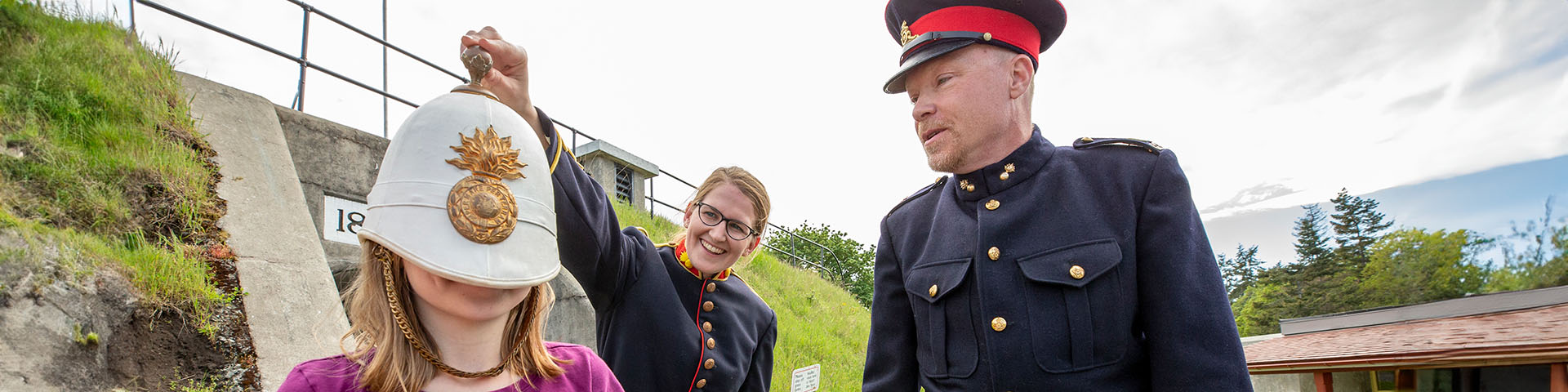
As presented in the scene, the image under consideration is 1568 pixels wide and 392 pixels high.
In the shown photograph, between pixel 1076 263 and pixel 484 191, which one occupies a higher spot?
pixel 484 191

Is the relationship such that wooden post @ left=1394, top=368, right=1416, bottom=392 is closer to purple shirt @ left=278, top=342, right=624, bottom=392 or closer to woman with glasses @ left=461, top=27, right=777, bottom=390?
woman with glasses @ left=461, top=27, right=777, bottom=390

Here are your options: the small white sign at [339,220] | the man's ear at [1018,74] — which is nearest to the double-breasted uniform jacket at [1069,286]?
the man's ear at [1018,74]

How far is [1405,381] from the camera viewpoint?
8656mm

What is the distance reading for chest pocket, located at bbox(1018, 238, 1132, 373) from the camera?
181 cm

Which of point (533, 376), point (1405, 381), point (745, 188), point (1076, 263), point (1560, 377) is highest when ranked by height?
point (745, 188)

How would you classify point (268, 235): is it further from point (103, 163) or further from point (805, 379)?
point (805, 379)

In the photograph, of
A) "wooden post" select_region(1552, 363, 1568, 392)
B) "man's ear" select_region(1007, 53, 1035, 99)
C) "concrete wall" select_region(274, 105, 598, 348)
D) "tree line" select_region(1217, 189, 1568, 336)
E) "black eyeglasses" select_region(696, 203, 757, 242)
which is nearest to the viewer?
"man's ear" select_region(1007, 53, 1035, 99)

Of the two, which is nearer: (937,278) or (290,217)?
(937,278)

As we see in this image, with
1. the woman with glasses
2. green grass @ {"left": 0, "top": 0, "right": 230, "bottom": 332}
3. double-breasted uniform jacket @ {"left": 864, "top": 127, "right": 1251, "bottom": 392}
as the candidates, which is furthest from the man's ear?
green grass @ {"left": 0, "top": 0, "right": 230, "bottom": 332}

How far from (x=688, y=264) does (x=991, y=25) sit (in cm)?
153

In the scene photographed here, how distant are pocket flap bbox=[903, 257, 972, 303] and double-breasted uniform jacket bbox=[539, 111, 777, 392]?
950mm

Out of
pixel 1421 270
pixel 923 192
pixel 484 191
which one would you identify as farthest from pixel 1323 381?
pixel 1421 270

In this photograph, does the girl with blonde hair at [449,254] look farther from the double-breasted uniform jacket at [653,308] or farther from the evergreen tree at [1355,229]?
the evergreen tree at [1355,229]

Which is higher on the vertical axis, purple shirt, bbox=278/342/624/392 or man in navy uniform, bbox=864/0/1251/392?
man in navy uniform, bbox=864/0/1251/392
